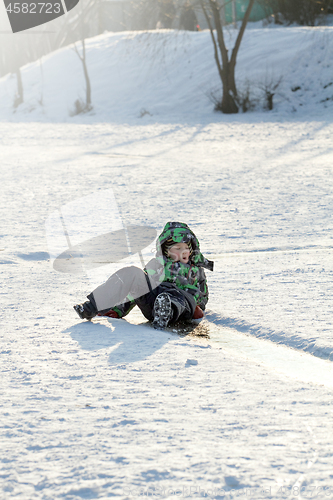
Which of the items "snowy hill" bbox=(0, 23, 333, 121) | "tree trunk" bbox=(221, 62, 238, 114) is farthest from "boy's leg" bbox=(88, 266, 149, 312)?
"tree trunk" bbox=(221, 62, 238, 114)

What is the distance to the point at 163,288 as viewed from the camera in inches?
123

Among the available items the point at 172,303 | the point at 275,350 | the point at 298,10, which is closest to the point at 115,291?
the point at 172,303

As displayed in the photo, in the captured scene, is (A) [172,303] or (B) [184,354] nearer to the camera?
(B) [184,354]

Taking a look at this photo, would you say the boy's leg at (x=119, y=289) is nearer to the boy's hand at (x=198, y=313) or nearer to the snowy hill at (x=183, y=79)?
the boy's hand at (x=198, y=313)

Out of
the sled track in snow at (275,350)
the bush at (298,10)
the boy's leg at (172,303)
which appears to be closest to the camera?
the sled track in snow at (275,350)

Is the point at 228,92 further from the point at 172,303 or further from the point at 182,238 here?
the point at 172,303

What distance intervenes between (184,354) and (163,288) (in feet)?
1.93

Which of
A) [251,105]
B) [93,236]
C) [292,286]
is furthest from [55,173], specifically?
[251,105]

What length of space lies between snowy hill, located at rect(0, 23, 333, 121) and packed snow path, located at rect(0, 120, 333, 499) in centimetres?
1169

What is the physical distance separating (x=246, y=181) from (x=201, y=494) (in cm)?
651

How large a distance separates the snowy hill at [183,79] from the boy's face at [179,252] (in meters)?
13.7

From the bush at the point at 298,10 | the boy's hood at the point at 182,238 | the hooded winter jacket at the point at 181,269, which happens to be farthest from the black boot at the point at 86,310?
the bush at the point at 298,10

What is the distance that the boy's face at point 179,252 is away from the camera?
10.7 ft

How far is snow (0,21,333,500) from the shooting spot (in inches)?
66.9
